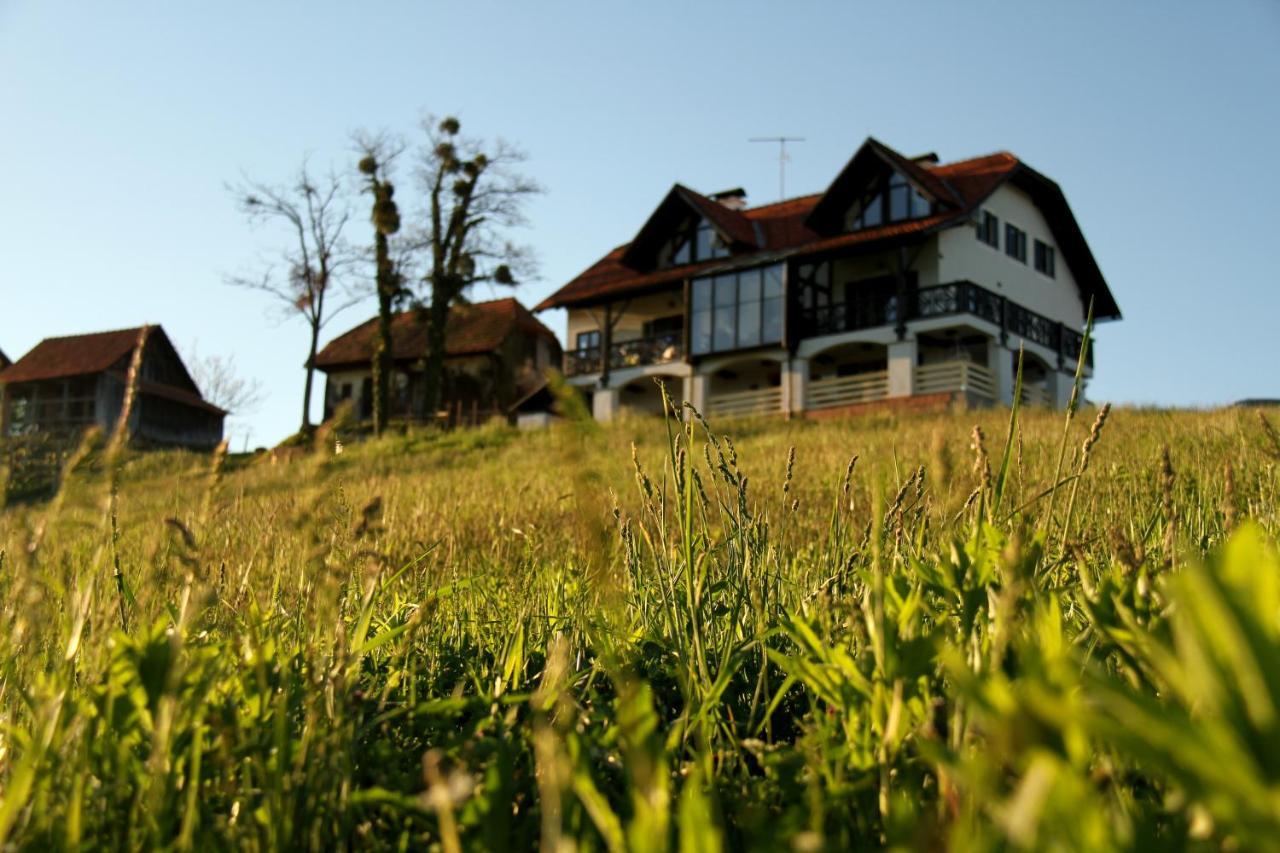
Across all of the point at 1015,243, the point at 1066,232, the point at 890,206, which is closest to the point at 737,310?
the point at 890,206

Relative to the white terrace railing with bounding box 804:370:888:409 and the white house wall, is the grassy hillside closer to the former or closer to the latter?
the white terrace railing with bounding box 804:370:888:409

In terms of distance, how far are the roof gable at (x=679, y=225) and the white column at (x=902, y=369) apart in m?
6.23

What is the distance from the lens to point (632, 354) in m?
35.6

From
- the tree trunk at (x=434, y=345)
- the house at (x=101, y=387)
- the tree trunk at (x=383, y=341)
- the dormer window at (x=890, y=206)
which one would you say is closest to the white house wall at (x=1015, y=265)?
the dormer window at (x=890, y=206)

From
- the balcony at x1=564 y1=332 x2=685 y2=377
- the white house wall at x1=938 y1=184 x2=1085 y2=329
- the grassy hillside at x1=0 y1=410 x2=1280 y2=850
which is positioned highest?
the white house wall at x1=938 y1=184 x2=1085 y2=329

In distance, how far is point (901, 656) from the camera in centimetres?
144

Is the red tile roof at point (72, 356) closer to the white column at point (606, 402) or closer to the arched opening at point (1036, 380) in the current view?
the white column at point (606, 402)

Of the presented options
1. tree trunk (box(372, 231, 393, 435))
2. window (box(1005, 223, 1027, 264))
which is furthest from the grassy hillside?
tree trunk (box(372, 231, 393, 435))

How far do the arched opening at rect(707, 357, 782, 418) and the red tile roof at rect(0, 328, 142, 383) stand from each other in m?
27.1

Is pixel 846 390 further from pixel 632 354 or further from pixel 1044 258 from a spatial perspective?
pixel 1044 258

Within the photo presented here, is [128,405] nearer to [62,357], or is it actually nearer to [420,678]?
[420,678]

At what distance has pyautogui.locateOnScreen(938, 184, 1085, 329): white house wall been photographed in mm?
29844

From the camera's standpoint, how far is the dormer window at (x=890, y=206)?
3012cm

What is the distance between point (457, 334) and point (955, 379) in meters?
25.1
